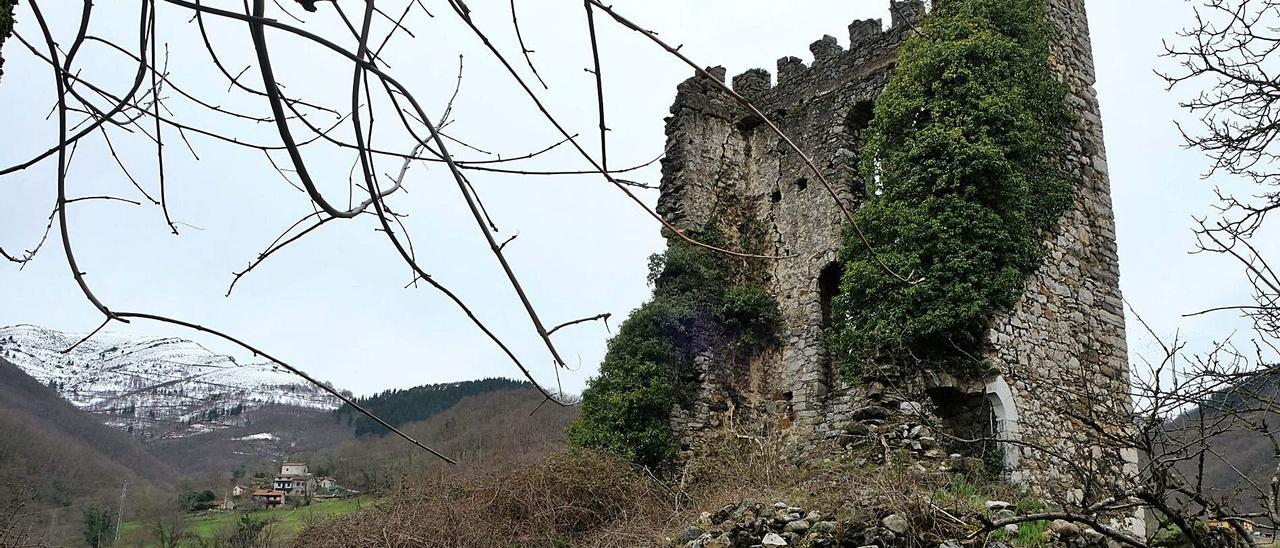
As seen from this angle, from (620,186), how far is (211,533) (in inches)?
925

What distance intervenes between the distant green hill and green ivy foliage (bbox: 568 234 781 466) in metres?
22.7

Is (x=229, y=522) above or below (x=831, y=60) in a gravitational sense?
below

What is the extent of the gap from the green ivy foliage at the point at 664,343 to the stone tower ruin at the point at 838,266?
27 centimetres

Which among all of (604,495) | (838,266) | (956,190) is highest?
(956,190)

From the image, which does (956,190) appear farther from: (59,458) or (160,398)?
(160,398)

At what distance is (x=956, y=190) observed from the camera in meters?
9.74

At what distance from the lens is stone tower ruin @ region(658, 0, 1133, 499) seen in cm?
945

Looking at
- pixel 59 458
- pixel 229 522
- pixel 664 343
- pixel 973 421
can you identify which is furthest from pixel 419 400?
pixel 973 421

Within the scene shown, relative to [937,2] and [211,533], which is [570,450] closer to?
[937,2]

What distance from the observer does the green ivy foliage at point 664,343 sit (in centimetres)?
1164

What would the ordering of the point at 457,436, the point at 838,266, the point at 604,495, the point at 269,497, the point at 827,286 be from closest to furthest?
the point at 604,495, the point at 838,266, the point at 827,286, the point at 269,497, the point at 457,436

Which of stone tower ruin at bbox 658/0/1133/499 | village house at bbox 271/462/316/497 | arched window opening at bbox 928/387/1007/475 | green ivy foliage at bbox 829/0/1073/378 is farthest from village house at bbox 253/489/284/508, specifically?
arched window opening at bbox 928/387/1007/475

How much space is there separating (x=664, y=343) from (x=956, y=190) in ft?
13.7

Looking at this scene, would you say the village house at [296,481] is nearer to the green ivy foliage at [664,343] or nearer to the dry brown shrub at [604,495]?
the dry brown shrub at [604,495]
